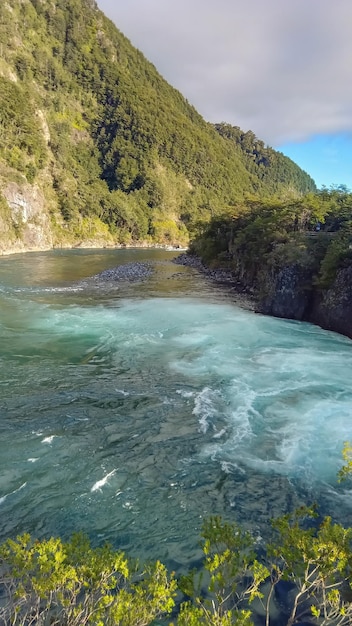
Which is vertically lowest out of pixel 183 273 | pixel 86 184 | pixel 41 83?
pixel 183 273

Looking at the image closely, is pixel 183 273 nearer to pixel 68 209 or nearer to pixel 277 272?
pixel 277 272

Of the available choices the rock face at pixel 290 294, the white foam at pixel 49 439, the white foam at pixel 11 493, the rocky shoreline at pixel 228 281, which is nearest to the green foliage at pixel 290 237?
the rock face at pixel 290 294

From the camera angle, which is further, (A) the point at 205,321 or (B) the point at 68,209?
(B) the point at 68,209

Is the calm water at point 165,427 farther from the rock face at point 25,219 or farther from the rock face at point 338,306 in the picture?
the rock face at point 25,219

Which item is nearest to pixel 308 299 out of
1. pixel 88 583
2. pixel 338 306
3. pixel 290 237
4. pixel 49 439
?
pixel 338 306

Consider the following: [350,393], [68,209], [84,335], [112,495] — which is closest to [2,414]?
[112,495]

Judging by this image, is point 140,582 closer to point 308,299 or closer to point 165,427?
point 165,427
